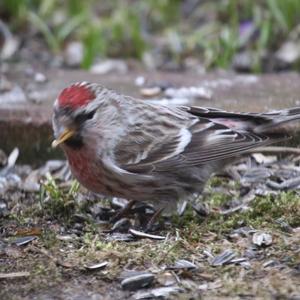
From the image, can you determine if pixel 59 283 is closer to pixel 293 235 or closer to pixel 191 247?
pixel 191 247

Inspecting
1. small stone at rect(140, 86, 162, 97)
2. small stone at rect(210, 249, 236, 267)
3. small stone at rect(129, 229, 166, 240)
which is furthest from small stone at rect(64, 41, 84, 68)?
small stone at rect(210, 249, 236, 267)

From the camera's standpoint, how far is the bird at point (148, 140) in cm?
363

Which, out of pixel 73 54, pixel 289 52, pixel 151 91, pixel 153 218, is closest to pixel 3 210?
pixel 153 218

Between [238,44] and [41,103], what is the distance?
2067mm

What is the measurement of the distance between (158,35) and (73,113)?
3559 millimetres

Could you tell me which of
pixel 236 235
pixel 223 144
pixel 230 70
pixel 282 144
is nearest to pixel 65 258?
pixel 236 235

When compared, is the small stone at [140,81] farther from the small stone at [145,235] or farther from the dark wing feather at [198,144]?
the small stone at [145,235]

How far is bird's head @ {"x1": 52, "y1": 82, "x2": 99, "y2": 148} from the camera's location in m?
3.53

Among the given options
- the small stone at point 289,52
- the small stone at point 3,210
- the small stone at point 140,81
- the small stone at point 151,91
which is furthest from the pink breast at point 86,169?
the small stone at point 289,52

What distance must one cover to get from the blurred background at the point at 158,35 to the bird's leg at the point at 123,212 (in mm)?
2299

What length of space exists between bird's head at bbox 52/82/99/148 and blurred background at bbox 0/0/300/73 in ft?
7.70

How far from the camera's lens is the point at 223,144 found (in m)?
3.80

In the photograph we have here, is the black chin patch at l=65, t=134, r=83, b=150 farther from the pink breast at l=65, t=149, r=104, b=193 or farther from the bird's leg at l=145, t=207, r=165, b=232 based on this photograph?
the bird's leg at l=145, t=207, r=165, b=232

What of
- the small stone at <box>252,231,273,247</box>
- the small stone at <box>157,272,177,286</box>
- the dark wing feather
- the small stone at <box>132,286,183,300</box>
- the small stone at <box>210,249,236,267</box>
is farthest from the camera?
the dark wing feather
